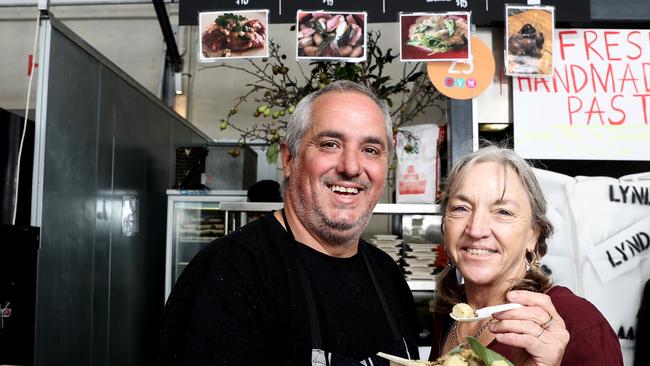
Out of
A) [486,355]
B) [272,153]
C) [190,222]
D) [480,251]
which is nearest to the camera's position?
[486,355]

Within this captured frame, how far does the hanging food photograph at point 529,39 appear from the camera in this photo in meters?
2.45

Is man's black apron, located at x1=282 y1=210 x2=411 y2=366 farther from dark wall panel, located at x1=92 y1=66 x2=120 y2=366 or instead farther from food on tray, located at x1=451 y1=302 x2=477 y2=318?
dark wall panel, located at x1=92 y1=66 x2=120 y2=366

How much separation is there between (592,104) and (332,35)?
119 centimetres

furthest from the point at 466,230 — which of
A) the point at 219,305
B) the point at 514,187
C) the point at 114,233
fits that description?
the point at 114,233

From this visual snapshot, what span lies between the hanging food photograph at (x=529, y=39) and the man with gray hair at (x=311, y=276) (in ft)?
3.58

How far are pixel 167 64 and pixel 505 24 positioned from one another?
4.43 metres

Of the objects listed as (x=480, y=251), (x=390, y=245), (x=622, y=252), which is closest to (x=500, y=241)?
(x=480, y=251)

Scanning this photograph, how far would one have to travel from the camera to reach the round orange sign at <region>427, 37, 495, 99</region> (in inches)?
97.7

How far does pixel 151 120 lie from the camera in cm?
439

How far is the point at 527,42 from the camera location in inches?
97.2

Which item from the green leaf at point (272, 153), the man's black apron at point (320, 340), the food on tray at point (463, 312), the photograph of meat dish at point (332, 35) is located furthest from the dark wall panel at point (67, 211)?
the food on tray at point (463, 312)

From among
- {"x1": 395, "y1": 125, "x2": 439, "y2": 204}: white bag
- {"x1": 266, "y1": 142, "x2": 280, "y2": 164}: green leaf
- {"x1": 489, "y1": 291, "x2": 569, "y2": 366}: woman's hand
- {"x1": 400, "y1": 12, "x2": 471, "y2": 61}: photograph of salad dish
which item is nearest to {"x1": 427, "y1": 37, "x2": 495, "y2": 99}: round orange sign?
{"x1": 400, "y1": 12, "x2": 471, "y2": 61}: photograph of salad dish

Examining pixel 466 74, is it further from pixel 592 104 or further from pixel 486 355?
pixel 486 355

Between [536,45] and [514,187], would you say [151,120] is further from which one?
[514,187]
